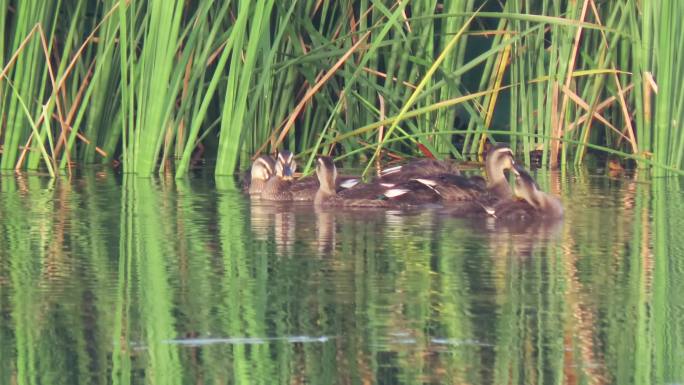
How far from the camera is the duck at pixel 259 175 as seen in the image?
929 cm

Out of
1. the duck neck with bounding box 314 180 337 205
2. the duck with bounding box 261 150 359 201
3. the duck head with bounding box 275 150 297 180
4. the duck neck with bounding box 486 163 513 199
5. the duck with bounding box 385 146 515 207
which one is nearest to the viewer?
the duck with bounding box 385 146 515 207

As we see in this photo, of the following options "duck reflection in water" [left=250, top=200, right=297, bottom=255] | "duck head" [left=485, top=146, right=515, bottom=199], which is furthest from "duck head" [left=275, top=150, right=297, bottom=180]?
"duck head" [left=485, top=146, right=515, bottom=199]

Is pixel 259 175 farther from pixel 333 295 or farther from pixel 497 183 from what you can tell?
pixel 333 295

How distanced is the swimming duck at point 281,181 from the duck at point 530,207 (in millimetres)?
1520

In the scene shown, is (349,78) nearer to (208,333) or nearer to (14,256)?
(14,256)

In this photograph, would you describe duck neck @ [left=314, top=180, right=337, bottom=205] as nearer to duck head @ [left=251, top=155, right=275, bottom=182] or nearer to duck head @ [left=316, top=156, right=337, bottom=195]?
duck head @ [left=316, top=156, right=337, bottom=195]

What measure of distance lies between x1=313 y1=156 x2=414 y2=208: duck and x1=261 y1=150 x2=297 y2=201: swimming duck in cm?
25

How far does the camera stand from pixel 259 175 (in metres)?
9.43

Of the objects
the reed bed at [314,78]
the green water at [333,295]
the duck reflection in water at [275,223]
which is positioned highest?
the reed bed at [314,78]

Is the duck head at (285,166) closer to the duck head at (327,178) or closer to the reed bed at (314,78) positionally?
the reed bed at (314,78)

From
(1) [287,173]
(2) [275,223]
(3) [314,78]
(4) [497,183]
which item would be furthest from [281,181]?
(3) [314,78]

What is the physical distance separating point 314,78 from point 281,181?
169cm

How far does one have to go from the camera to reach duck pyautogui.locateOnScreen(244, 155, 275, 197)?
9.29m

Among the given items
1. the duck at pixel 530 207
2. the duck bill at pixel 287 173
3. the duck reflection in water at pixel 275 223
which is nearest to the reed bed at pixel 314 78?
the duck bill at pixel 287 173
